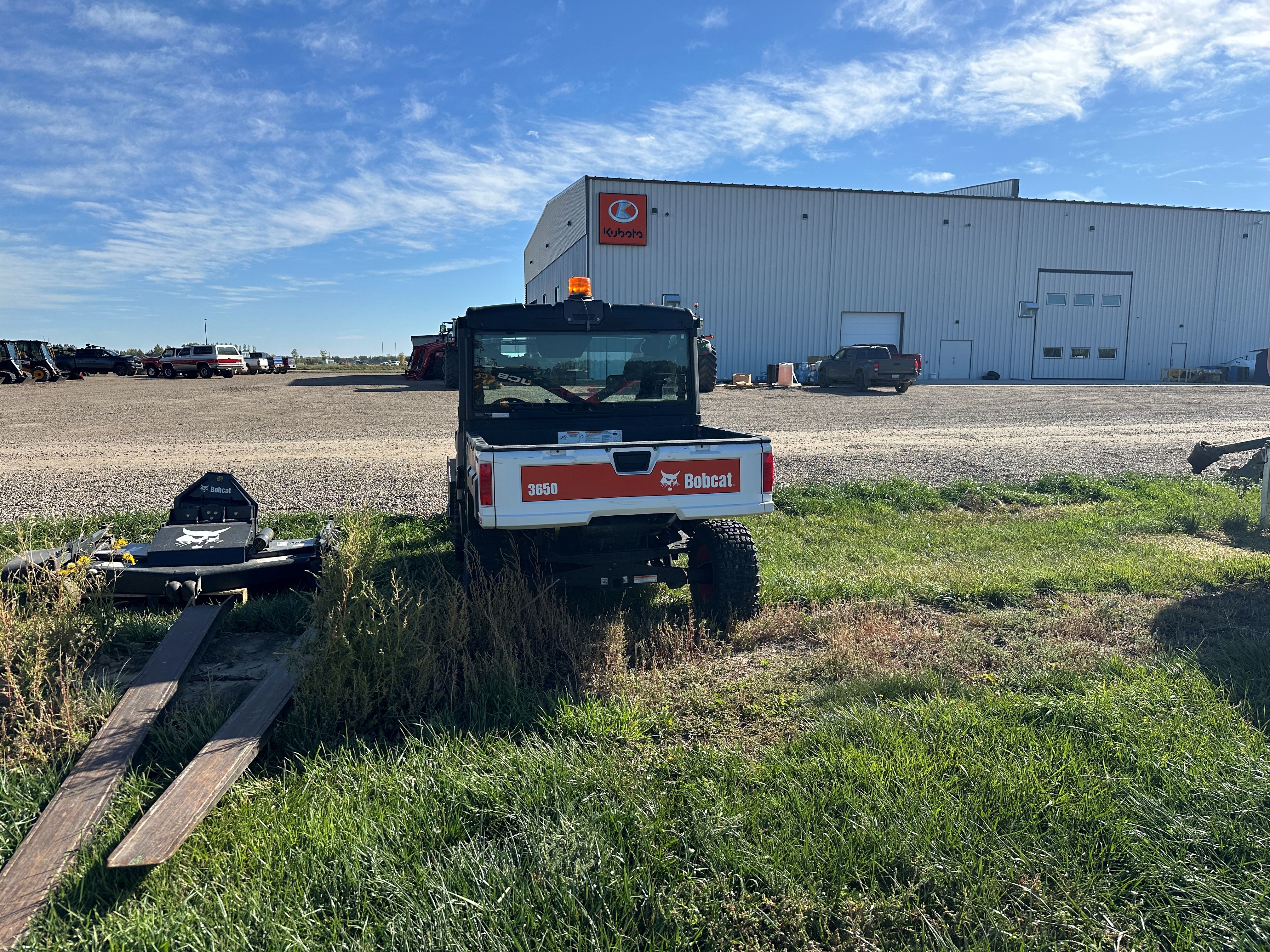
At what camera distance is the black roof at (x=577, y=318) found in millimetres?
5758

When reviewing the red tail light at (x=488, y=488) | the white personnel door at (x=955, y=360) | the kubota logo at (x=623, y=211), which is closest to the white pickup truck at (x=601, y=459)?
the red tail light at (x=488, y=488)

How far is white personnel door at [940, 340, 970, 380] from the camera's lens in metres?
37.1

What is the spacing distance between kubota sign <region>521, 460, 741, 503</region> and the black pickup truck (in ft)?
153

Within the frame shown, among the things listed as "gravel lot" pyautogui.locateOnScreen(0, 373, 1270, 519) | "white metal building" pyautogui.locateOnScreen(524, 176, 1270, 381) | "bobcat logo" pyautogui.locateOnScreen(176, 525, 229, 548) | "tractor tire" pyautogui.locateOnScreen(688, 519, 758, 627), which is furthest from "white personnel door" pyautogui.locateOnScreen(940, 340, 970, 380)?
"bobcat logo" pyautogui.locateOnScreen(176, 525, 229, 548)

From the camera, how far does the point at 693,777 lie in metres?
3.28

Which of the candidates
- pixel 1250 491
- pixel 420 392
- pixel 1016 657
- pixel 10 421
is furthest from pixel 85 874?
pixel 420 392

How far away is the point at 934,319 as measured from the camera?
3697 cm

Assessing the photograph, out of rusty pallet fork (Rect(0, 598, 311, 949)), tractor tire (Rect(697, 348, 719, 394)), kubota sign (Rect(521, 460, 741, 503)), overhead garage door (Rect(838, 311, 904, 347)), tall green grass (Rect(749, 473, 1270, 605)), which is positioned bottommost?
tall green grass (Rect(749, 473, 1270, 605))

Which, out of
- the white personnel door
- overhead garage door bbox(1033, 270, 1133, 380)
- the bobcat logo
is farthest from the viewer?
overhead garage door bbox(1033, 270, 1133, 380)

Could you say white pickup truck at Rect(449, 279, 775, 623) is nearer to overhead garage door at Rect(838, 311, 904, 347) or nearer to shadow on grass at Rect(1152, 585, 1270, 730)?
shadow on grass at Rect(1152, 585, 1270, 730)

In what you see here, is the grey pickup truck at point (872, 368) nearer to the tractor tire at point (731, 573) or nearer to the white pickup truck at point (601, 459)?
the white pickup truck at point (601, 459)

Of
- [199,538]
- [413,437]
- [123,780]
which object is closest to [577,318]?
[199,538]

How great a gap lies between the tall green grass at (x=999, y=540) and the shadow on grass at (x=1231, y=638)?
33 centimetres

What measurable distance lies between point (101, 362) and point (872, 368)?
1595 inches
